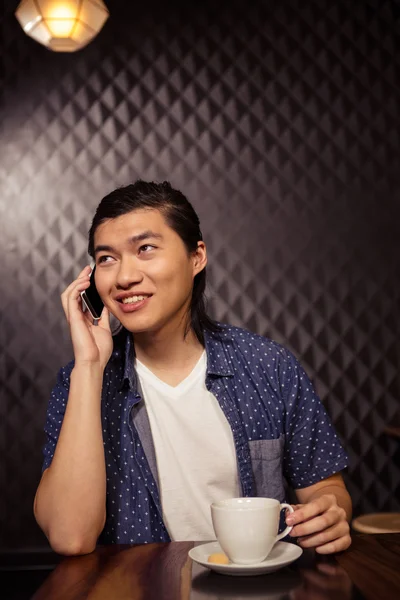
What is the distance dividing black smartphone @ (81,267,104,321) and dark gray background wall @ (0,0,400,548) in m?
1.58

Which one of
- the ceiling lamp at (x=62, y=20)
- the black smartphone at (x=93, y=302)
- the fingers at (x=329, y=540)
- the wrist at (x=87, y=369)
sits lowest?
the fingers at (x=329, y=540)

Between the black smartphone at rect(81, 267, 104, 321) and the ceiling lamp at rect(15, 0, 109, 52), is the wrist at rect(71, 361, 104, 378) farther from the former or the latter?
the ceiling lamp at rect(15, 0, 109, 52)

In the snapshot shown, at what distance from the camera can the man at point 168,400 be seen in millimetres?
A: 1573

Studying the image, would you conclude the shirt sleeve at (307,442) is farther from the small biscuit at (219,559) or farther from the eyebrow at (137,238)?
the small biscuit at (219,559)

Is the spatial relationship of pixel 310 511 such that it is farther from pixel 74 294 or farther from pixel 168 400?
pixel 74 294

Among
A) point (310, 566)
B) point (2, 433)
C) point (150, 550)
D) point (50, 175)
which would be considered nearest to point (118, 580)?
point (150, 550)

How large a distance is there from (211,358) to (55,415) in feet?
1.36

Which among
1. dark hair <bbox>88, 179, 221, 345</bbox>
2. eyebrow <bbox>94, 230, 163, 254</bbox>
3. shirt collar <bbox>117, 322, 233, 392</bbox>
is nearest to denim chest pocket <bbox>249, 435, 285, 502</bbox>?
shirt collar <bbox>117, 322, 233, 392</bbox>

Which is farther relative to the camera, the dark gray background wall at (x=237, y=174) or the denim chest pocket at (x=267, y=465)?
the dark gray background wall at (x=237, y=174)

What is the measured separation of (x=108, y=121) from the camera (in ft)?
11.1

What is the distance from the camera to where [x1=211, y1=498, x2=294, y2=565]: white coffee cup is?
99cm

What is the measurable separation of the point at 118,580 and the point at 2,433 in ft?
8.00

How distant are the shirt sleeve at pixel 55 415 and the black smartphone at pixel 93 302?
5.4 inches

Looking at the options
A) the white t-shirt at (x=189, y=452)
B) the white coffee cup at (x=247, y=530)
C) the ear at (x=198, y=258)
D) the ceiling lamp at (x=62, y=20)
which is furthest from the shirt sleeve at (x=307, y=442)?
the ceiling lamp at (x=62, y=20)
